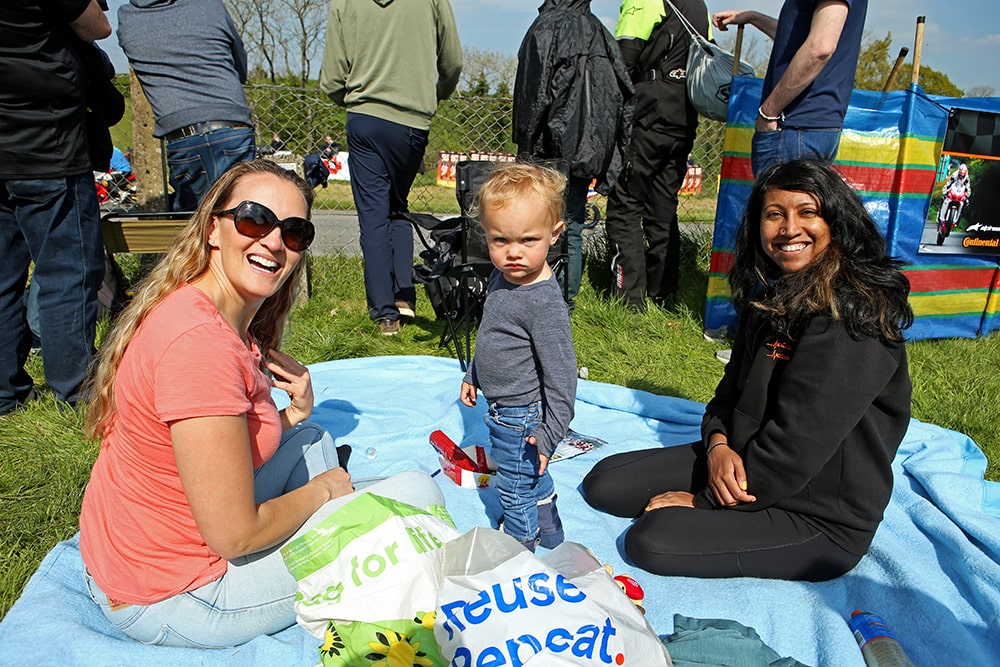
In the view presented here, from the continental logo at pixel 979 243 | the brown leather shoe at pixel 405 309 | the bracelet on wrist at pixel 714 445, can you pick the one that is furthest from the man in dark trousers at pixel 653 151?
the bracelet on wrist at pixel 714 445

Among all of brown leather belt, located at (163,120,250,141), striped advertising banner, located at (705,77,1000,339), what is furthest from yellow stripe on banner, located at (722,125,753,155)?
brown leather belt, located at (163,120,250,141)

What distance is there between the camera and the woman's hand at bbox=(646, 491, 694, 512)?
2.49 m

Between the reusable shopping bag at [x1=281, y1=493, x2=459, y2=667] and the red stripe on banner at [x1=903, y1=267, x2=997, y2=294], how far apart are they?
421 cm

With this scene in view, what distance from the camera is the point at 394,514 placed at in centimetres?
171

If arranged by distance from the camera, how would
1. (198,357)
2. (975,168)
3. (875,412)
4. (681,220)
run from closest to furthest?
(198,357)
(875,412)
(975,168)
(681,220)

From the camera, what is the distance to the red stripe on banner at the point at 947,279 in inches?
183

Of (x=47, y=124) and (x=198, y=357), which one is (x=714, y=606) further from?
(x=47, y=124)

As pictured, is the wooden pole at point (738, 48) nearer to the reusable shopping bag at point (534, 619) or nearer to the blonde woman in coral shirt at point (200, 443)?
the blonde woman in coral shirt at point (200, 443)

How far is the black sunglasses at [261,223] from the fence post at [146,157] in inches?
148

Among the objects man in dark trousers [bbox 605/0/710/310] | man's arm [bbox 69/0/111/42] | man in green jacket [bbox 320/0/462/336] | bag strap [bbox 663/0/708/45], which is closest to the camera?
man's arm [bbox 69/0/111/42]

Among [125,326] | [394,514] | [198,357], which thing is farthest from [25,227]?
[394,514]

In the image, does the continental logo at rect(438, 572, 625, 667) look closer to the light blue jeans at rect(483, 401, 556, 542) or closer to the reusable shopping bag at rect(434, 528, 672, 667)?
the reusable shopping bag at rect(434, 528, 672, 667)

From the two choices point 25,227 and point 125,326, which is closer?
point 125,326

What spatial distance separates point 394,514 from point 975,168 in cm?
473
